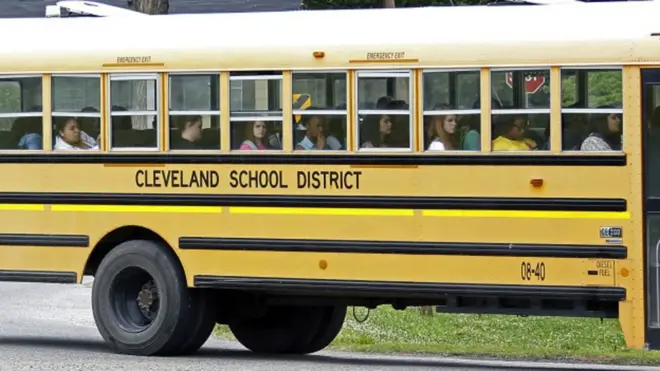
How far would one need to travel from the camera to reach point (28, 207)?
13078mm

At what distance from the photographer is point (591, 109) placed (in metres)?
11.4

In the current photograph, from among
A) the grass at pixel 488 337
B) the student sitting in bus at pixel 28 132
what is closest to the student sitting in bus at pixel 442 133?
the student sitting in bus at pixel 28 132

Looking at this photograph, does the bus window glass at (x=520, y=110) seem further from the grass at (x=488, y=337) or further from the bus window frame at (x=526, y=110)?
the grass at (x=488, y=337)

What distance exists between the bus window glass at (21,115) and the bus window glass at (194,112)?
1155 millimetres

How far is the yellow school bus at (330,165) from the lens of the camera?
11.4 m

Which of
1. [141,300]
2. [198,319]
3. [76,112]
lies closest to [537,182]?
[198,319]

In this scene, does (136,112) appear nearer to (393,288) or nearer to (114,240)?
(114,240)

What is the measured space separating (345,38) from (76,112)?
7.54 ft

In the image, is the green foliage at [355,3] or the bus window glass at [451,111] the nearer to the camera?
the bus window glass at [451,111]

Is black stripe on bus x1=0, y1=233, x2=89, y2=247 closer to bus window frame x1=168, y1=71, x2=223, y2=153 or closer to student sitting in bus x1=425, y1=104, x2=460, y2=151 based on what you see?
bus window frame x1=168, y1=71, x2=223, y2=153

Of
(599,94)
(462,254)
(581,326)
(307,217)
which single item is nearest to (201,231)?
(307,217)

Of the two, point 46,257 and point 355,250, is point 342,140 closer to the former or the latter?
point 355,250

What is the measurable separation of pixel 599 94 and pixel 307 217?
2.30 meters

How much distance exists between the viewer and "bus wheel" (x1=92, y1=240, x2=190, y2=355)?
41.6 ft
